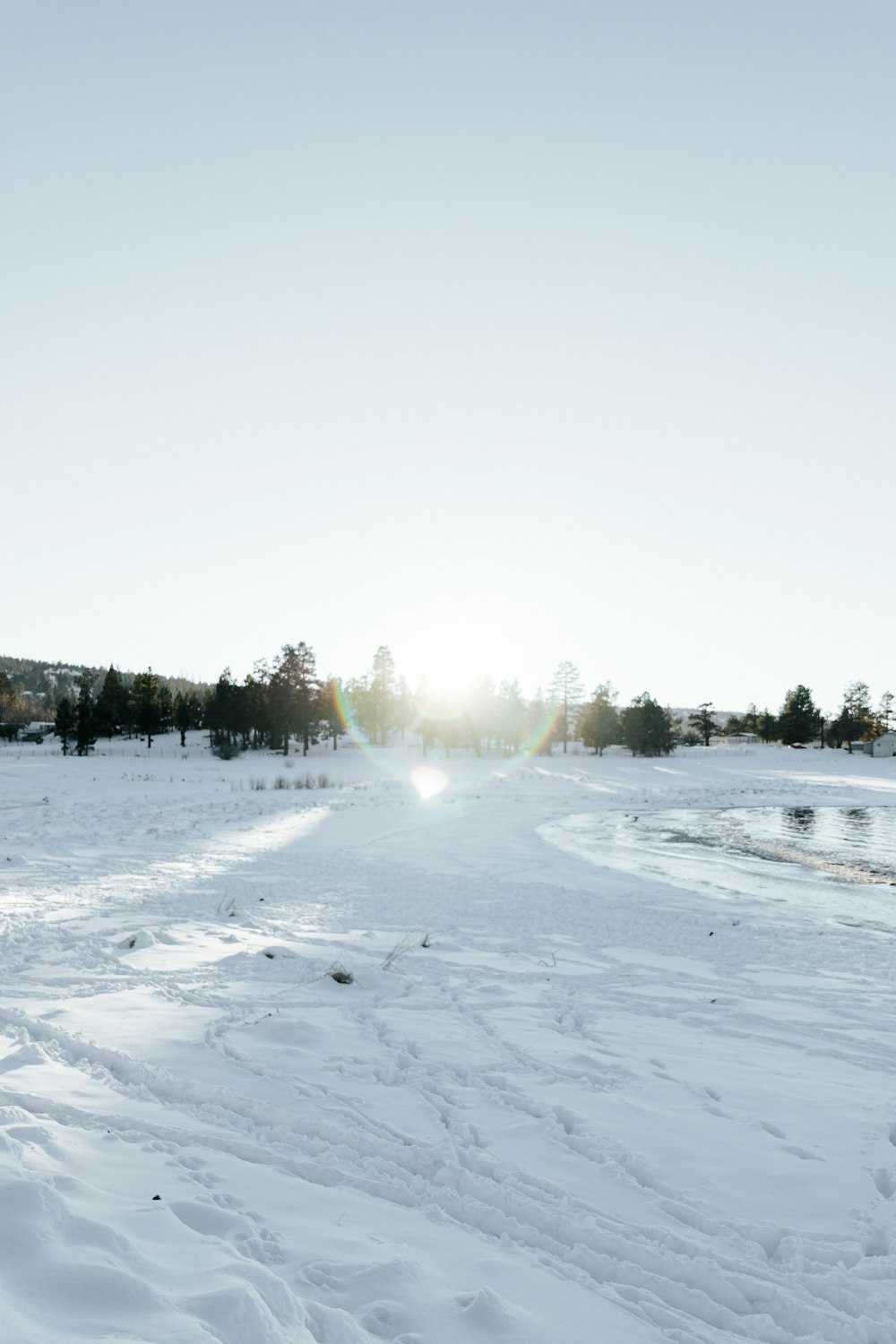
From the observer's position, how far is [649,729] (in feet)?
276

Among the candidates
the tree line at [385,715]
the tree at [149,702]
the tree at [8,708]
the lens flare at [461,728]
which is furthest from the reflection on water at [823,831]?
the tree at [8,708]

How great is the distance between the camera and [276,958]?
26.5 ft

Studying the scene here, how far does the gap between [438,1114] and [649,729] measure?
270 ft

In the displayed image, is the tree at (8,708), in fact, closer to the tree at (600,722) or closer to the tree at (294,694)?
the tree at (294,694)

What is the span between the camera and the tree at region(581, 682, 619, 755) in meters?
87.7

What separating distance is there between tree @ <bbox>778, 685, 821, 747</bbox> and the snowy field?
310ft

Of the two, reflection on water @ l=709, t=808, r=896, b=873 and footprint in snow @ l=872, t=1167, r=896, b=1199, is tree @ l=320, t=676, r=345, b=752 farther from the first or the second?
footprint in snow @ l=872, t=1167, r=896, b=1199

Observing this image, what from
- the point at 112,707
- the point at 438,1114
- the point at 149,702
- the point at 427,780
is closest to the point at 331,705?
the point at 149,702

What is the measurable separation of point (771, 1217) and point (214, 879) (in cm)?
1039

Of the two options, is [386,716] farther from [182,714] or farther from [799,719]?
[799,719]

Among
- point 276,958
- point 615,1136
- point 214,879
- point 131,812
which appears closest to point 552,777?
point 131,812

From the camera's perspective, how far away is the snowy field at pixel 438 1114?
117 inches

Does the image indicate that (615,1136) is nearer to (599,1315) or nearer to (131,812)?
(599,1315)

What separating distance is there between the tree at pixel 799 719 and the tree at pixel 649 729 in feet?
78.2
